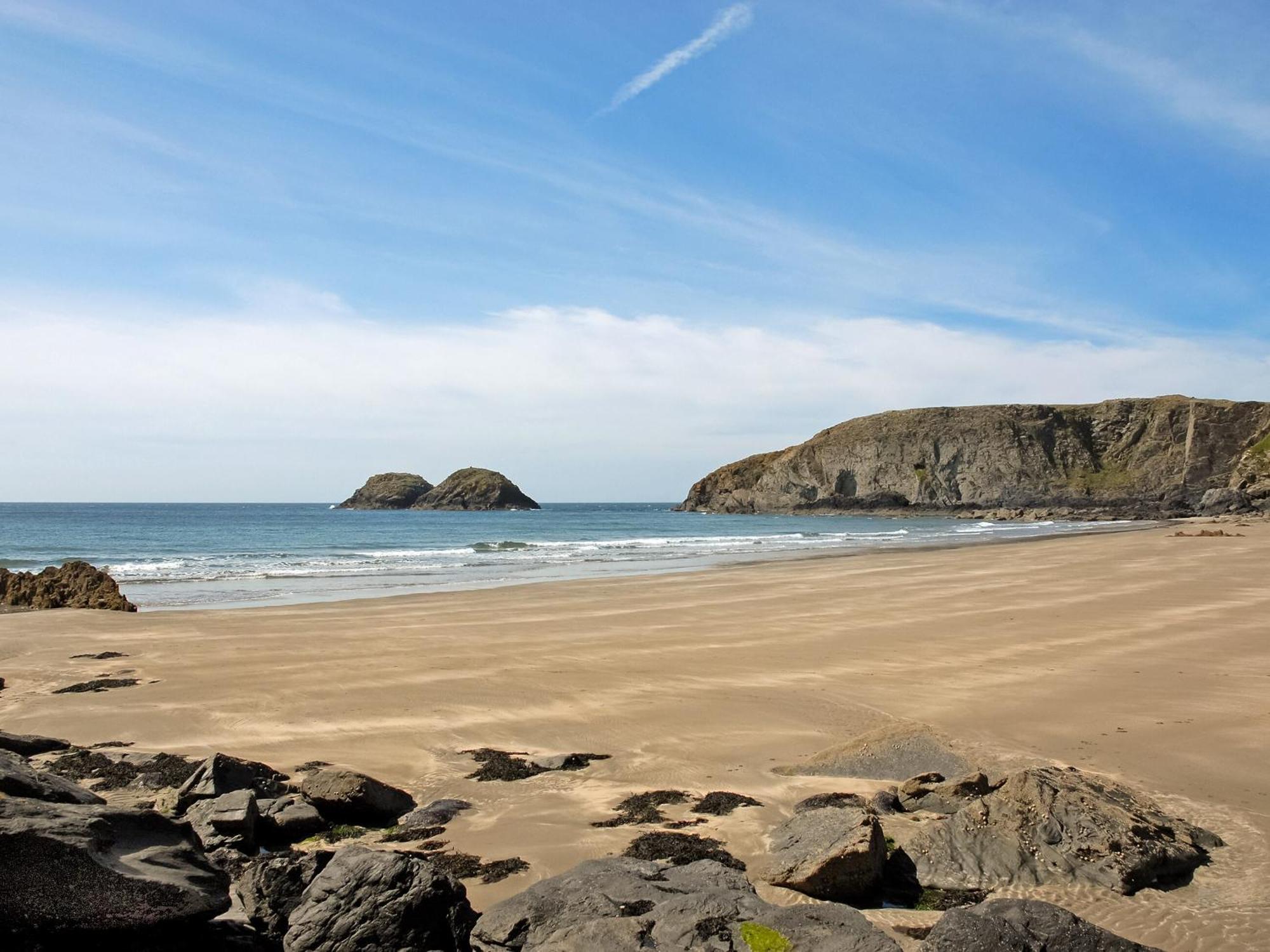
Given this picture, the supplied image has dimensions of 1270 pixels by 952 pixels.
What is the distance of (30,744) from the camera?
7.84 metres

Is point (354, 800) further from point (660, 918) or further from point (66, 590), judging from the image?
point (66, 590)

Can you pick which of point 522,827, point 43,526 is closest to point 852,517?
point 43,526

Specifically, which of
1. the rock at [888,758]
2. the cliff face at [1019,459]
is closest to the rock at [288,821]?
the rock at [888,758]

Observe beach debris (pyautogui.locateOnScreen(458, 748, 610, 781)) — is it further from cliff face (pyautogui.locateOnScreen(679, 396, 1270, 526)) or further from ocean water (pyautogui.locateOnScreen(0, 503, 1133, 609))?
cliff face (pyautogui.locateOnScreen(679, 396, 1270, 526))

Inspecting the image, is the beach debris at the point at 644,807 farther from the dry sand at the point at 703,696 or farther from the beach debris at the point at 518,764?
the beach debris at the point at 518,764

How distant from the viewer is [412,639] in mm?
15000

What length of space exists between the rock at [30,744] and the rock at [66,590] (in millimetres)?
12444

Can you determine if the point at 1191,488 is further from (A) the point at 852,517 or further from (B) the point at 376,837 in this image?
(B) the point at 376,837

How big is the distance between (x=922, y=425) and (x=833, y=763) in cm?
12003

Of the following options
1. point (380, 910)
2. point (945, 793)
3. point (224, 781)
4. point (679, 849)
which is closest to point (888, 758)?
point (945, 793)

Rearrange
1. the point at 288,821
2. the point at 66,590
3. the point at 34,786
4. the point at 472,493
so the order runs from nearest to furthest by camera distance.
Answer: the point at 34,786, the point at 288,821, the point at 66,590, the point at 472,493

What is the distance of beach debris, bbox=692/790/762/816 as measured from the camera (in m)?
6.43

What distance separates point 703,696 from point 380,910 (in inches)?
253

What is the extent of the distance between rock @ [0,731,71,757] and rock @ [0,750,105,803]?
3272 mm
